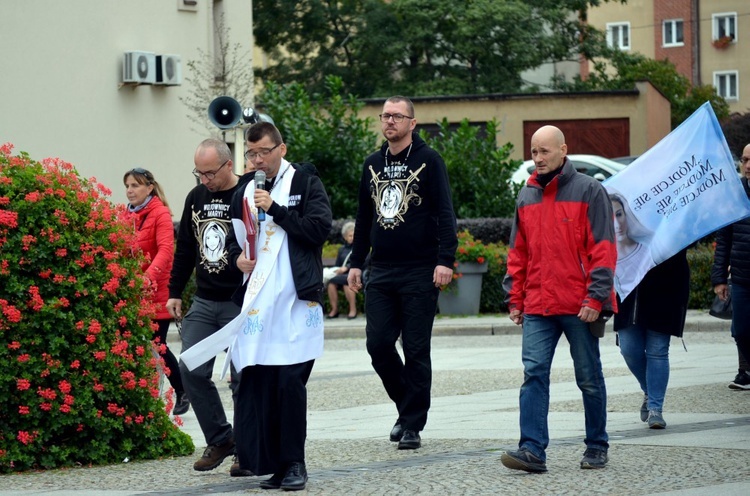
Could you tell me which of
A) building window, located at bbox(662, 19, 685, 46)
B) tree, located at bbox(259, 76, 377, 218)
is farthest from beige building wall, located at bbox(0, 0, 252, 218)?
building window, located at bbox(662, 19, 685, 46)

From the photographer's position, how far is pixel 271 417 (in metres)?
7.29

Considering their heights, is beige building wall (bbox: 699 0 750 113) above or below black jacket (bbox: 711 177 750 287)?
above

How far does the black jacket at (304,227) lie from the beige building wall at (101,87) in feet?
62.8

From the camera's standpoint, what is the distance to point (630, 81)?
52938 millimetres

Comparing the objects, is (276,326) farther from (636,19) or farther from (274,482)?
(636,19)

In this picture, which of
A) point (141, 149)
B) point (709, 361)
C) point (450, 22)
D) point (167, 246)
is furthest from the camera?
point (450, 22)

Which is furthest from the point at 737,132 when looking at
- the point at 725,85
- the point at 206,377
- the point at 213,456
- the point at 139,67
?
the point at 213,456

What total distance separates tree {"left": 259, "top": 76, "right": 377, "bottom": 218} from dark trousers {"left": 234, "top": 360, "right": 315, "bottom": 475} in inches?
708

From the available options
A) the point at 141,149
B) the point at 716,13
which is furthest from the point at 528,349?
the point at 716,13

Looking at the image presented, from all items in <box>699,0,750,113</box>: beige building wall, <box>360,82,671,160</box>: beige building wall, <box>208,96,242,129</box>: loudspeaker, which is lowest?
<box>208,96,242,129</box>: loudspeaker

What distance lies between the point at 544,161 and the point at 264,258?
163cm

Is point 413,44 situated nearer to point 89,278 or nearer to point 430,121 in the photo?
point 430,121

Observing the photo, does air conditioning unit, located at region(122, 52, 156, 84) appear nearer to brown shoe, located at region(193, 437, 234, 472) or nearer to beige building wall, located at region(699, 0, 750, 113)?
brown shoe, located at region(193, 437, 234, 472)

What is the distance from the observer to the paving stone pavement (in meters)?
7.12
